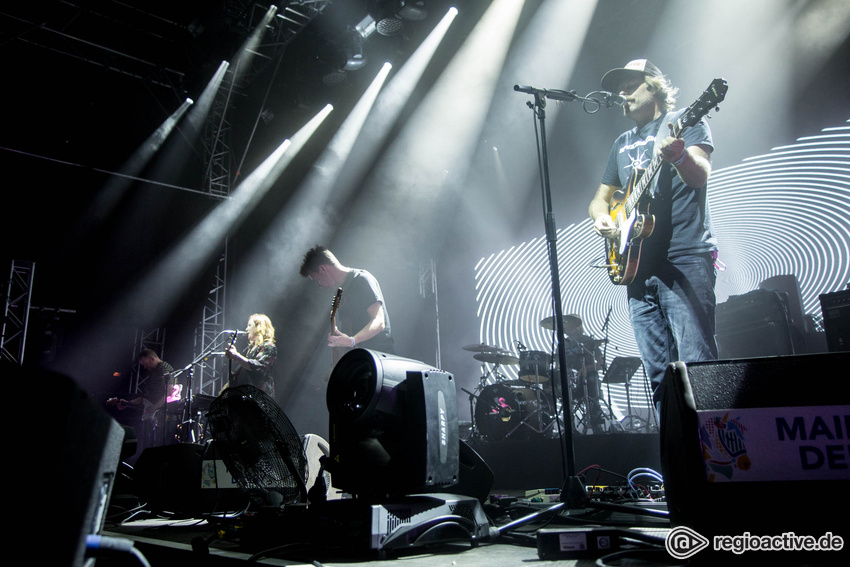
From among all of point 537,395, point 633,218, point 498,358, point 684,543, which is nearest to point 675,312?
point 633,218

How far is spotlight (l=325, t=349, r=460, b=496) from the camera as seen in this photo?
62.8 inches

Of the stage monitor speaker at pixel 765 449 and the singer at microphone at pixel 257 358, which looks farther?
the singer at microphone at pixel 257 358

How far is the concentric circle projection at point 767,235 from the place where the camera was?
4.91m

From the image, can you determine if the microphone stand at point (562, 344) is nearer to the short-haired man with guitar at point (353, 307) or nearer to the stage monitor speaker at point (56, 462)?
the short-haired man with guitar at point (353, 307)

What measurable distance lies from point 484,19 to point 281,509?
23.3 ft

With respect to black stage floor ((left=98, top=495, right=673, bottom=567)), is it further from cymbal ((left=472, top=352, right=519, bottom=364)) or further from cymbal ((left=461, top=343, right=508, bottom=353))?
cymbal ((left=472, top=352, right=519, bottom=364))

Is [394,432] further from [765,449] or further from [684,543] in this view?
[765,449]

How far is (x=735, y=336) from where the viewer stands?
5340 millimetres

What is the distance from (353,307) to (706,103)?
8.80 ft

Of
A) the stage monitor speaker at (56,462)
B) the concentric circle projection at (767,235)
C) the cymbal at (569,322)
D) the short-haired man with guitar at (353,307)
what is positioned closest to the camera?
the stage monitor speaker at (56,462)

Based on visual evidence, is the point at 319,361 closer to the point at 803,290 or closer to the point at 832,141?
the point at 803,290

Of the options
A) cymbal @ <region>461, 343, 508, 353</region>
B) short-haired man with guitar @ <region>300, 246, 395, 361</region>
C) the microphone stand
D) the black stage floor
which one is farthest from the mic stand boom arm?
cymbal @ <region>461, 343, 508, 353</region>

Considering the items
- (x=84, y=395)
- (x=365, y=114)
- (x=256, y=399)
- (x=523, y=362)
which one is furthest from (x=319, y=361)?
(x=84, y=395)

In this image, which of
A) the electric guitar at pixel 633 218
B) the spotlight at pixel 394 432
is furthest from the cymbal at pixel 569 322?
the spotlight at pixel 394 432
